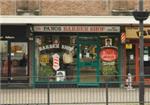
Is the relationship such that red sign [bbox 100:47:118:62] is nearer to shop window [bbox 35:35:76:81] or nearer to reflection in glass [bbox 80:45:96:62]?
reflection in glass [bbox 80:45:96:62]

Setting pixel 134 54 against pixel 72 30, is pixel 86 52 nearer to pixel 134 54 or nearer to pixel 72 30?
pixel 72 30

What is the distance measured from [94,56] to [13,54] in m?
3.70

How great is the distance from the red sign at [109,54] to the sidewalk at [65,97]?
25.0 feet

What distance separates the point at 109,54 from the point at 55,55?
248 centimetres

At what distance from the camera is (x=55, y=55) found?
25.0 meters

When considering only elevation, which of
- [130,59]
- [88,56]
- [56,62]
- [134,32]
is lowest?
[56,62]

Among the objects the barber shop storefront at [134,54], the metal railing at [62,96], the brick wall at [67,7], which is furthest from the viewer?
the barber shop storefront at [134,54]

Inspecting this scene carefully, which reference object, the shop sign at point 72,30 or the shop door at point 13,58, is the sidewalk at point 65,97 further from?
the shop door at point 13,58

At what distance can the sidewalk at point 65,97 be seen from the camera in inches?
671

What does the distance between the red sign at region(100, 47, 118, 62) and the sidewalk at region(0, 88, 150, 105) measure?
762 cm

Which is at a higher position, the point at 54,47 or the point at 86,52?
the point at 54,47

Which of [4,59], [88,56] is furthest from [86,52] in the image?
[4,59]

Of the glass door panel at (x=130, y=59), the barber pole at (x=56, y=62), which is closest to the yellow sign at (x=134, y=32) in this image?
the glass door panel at (x=130, y=59)

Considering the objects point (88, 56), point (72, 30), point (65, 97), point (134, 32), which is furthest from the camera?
point (88, 56)
